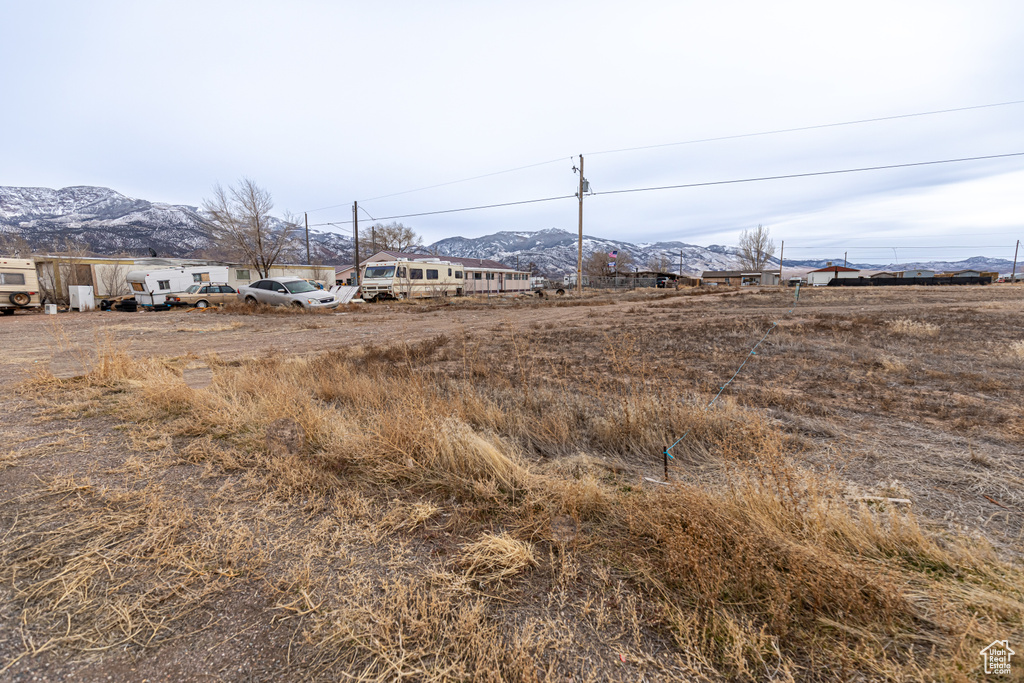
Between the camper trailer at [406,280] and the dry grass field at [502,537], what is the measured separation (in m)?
22.0

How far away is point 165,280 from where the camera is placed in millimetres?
22688

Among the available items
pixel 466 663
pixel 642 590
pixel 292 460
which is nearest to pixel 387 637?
pixel 466 663

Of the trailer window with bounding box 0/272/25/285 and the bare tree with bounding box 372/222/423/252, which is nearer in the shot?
the trailer window with bounding box 0/272/25/285

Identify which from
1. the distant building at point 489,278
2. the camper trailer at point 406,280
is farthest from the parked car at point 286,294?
the distant building at point 489,278

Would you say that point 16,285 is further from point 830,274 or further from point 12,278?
point 830,274

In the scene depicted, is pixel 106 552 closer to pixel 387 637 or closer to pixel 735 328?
pixel 387 637

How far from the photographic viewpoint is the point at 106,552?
→ 209 cm


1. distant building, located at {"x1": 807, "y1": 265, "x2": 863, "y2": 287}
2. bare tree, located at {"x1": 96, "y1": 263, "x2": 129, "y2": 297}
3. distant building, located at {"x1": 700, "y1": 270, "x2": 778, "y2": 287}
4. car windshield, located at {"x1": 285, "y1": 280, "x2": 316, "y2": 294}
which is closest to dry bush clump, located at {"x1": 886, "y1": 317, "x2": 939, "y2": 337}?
car windshield, located at {"x1": 285, "y1": 280, "x2": 316, "y2": 294}

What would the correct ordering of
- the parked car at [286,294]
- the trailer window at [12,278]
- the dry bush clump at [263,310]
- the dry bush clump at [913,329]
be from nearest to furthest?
the dry bush clump at [913,329], the trailer window at [12,278], the dry bush clump at [263,310], the parked car at [286,294]

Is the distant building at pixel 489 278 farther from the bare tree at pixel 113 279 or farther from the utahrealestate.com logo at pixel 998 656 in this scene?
the utahrealestate.com logo at pixel 998 656

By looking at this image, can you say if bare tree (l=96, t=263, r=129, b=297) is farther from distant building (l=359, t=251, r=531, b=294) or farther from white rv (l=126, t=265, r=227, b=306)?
distant building (l=359, t=251, r=531, b=294)

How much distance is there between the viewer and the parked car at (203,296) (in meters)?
21.8

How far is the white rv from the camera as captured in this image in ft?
72.0

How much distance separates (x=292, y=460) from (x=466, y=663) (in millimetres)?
2280
